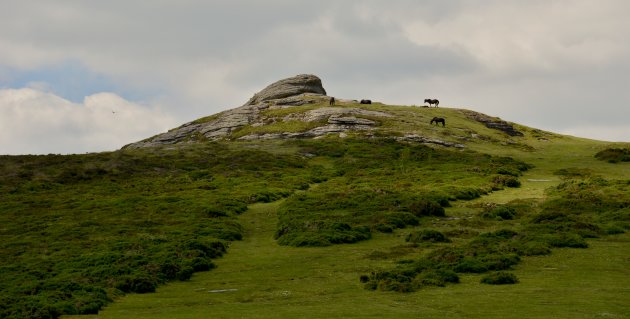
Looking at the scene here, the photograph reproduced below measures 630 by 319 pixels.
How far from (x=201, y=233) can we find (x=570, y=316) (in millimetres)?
33223

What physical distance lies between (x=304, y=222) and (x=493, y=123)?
9292cm

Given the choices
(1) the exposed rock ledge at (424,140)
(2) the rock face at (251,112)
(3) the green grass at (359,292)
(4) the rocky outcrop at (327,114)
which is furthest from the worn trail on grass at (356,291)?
(2) the rock face at (251,112)

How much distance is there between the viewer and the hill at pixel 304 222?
110 ft

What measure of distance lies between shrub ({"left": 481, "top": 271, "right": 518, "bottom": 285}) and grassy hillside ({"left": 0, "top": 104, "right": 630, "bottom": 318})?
84 cm

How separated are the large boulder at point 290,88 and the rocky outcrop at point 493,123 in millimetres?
38745

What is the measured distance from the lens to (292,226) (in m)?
54.0

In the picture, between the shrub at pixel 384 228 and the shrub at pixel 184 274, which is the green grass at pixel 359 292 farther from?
the shrub at pixel 384 228

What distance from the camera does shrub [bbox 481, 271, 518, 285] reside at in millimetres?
33000

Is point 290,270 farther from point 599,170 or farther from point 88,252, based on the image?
point 599,170

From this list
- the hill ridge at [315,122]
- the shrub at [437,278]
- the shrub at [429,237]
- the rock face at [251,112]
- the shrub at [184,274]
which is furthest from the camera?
the rock face at [251,112]

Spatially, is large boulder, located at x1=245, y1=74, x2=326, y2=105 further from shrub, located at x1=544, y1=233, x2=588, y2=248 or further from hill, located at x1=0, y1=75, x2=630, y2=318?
shrub, located at x1=544, y1=233, x2=588, y2=248

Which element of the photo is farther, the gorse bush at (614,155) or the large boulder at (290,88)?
the large boulder at (290,88)

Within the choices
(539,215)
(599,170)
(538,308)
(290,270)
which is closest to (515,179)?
(599,170)

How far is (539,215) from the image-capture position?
53.5 m
